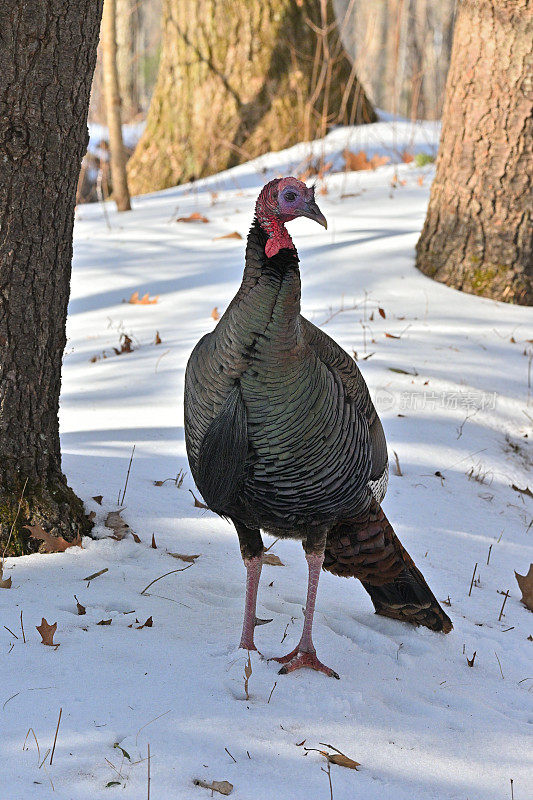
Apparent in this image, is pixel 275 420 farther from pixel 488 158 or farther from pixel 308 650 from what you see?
pixel 488 158

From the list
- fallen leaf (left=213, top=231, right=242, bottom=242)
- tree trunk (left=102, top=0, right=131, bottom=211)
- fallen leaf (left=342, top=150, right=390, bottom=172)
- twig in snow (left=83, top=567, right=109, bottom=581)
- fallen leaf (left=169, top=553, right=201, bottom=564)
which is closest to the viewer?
twig in snow (left=83, top=567, right=109, bottom=581)

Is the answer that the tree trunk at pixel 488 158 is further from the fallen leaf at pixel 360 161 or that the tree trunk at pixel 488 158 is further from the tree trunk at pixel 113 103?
the tree trunk at pixel 113 103

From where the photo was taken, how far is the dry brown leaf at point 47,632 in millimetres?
2650

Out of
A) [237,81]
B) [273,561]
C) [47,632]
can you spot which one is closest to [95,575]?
[47,632]

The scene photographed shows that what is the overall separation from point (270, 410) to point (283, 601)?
116cm

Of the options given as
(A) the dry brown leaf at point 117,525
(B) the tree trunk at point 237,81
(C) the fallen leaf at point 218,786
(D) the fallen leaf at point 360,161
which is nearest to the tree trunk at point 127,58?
(B) the tree trunk at point 237,81

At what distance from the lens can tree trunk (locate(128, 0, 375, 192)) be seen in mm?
9977

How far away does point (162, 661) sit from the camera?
8.87 ft

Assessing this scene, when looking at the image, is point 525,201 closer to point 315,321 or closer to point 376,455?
point 315,321

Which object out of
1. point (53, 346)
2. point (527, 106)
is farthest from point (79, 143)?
point (527, 106)

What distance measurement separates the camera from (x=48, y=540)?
324 centimetres

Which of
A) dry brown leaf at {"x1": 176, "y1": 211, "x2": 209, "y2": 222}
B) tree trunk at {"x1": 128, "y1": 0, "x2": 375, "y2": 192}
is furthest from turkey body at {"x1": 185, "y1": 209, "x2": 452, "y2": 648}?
tree trunk at {"x1": 128, "y1": 0, "x2": 375, "y2": 192}

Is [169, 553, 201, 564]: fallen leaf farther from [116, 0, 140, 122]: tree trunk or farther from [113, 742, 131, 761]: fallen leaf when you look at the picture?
[116, 0, 140, 122]: tree trunk

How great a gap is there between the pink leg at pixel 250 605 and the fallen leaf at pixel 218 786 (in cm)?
78
